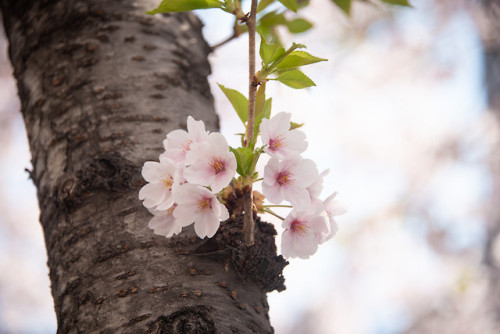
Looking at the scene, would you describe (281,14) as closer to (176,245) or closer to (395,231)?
(176,245)

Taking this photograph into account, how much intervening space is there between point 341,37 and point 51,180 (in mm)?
4513

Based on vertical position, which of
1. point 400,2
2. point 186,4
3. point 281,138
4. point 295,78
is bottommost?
point 281,138

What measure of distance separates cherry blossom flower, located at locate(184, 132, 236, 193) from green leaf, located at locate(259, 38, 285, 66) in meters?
0.15

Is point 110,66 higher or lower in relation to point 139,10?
lower

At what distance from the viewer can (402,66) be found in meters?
6.66

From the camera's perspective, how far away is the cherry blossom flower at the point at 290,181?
64 cm

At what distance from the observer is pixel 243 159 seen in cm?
61

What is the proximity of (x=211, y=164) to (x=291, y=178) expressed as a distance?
0.13m

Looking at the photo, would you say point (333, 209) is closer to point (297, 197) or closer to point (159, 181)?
point (297, 197)

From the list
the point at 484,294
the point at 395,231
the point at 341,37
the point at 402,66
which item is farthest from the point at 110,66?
the point at 402,66

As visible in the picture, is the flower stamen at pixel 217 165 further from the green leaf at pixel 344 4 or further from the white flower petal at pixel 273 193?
the green leaf at pixel 344 4

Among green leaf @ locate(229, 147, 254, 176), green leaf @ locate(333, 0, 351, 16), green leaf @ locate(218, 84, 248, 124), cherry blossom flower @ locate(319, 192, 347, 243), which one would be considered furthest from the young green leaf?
green leaf @ locate(333, 0, 351, 16)


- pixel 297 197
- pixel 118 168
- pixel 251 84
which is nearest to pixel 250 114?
pixel 251 84

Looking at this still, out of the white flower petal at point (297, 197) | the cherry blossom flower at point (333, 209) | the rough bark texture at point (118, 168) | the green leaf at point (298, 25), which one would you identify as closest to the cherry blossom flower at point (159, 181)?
the rough bark texture at point (118, 168)
